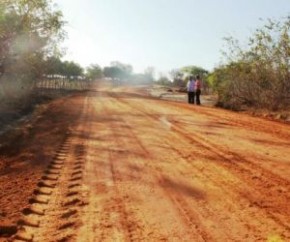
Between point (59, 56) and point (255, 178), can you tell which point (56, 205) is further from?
point (59, 56)

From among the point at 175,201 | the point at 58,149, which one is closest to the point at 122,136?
the point at 58,149

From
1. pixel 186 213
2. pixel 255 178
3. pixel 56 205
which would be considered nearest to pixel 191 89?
pixel 255 178

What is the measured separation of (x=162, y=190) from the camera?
6441 mm

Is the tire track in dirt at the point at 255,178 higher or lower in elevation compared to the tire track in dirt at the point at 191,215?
higher

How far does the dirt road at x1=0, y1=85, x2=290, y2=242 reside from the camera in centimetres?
492

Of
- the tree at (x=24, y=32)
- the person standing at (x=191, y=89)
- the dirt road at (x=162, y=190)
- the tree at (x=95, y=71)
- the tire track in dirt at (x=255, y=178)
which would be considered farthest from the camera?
the tree at (x=95, y=71)

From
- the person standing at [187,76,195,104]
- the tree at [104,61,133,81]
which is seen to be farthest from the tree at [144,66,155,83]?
the person standing at [187,76,195,104]

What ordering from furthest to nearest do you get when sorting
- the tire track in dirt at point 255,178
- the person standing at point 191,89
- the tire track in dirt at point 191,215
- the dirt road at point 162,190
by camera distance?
the person standing at point 191,89 → the tire track in dirt at point 255,178 → the dirt road at point 162,190 → the tire track in dirt at point 191,215

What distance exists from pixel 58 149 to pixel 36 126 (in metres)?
5.58

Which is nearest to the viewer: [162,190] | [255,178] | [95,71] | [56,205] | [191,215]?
[191,215]

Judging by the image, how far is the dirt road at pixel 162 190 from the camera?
16.1 ft

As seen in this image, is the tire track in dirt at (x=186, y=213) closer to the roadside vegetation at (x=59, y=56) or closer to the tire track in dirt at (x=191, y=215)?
the tire track in dirt at (x=191, y=215)

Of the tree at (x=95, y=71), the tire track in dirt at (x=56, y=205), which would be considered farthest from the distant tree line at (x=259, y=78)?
the tree at (x=95, y=71)

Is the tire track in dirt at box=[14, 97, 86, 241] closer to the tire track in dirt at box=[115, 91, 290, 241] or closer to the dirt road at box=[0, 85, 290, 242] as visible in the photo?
the dirt road at box=[0, 85, 290, 242]
